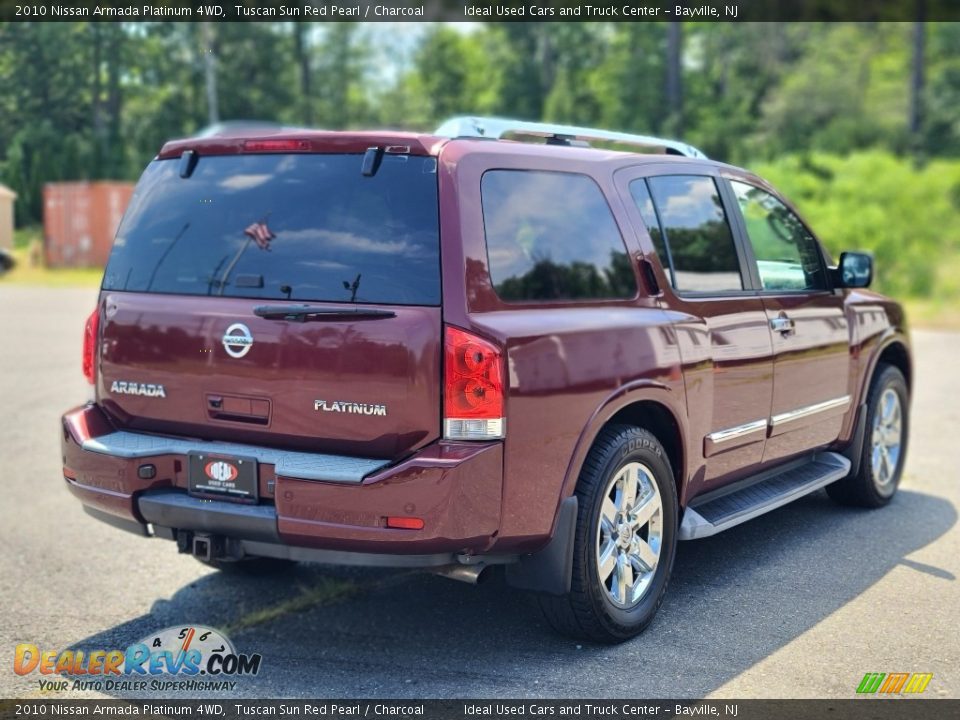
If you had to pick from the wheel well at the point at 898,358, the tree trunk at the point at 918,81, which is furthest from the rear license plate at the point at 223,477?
the tree trunk at the point at 918,81

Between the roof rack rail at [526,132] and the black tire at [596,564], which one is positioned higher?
the roof rack rail at [526,132]

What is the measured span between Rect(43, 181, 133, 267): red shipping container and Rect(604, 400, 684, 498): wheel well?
552 cm

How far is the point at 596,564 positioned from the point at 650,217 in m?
1.57

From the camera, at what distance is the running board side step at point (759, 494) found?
4832mm

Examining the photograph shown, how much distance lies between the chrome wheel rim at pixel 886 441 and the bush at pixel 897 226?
1482cm

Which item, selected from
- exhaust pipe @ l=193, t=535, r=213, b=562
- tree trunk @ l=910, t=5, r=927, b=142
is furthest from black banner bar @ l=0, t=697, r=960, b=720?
tree trunk @ l=910, t=5, r=927, b=142

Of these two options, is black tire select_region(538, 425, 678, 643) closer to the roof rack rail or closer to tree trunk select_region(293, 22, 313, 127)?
the roof rack rail

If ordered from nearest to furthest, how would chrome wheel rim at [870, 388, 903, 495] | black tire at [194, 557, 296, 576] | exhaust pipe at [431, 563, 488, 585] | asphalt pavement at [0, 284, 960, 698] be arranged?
exhaust pipe at [431, 563, 488, 585] → asphalt pavement at [0, 284, 960, 698] → black tire at [194, 557, 296, 576] → chrome wheel rim at [870, 388, 903, 495]

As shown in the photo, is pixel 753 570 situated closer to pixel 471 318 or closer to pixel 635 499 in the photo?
pixel 635 499

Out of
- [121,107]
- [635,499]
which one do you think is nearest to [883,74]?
[121,107]

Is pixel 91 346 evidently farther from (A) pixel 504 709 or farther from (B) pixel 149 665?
(A) pixel 504 709

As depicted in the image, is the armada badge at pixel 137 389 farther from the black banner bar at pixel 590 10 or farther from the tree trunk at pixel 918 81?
the tree trunk at pixel 918 81

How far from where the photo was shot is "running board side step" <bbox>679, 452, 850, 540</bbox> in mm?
4832

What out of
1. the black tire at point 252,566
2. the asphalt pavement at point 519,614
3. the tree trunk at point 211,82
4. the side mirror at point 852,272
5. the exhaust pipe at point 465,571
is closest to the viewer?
the exhaust pipe at point 465,571
